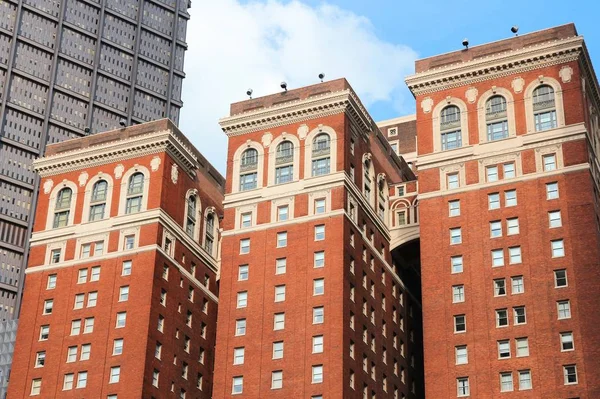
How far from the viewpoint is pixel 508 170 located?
109000 millimetres

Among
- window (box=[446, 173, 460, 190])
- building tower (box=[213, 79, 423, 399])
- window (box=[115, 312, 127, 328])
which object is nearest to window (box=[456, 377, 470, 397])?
building tower (box=[213, 79, 423, 399])

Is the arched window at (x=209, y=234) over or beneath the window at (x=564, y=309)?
over

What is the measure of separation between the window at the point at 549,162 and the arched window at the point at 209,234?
1726 inches

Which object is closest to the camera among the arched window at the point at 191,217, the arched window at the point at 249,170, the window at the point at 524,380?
the window at the point at 524,380

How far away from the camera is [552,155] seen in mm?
107750

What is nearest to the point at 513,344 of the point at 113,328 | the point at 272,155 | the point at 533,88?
the point at 533,88

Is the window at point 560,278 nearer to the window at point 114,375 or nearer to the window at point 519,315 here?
the window at point 519,315

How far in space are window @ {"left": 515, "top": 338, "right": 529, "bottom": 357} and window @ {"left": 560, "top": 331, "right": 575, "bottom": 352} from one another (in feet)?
10.6

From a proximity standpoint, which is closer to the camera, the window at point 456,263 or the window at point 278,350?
the window at point 456,263

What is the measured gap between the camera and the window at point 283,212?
381 feet

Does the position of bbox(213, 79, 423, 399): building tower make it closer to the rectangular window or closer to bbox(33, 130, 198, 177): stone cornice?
bbox(33, 130, 198, 177): stone cornice

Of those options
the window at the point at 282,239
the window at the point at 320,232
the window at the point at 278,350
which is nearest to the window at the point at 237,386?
the window at the point at 278,350

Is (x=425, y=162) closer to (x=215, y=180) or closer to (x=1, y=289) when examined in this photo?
(x=215, y=180)

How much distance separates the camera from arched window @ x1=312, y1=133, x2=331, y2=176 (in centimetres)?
11656
